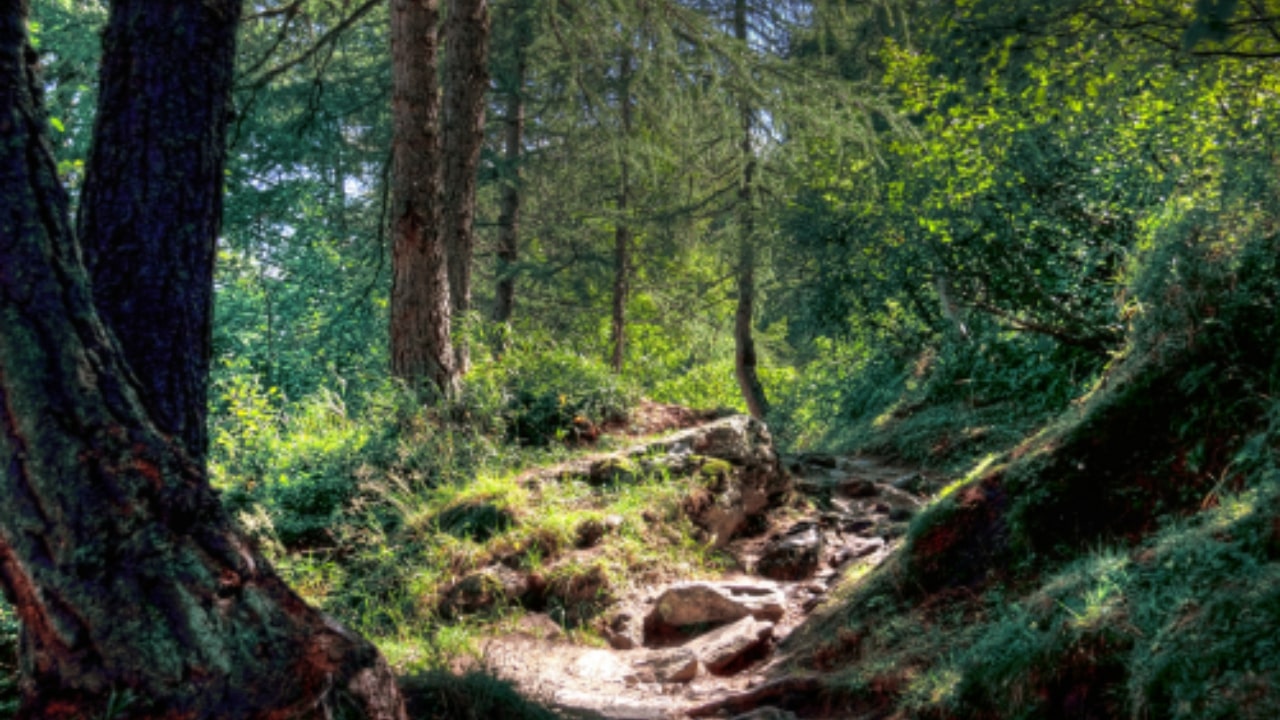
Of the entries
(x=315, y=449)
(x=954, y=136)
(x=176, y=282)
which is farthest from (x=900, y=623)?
(x=954, y=136)

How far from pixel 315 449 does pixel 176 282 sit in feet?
16.8

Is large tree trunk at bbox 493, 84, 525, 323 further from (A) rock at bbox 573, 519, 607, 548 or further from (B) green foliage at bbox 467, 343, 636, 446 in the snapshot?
(A) rock at bbox 573, 519, 607, 548

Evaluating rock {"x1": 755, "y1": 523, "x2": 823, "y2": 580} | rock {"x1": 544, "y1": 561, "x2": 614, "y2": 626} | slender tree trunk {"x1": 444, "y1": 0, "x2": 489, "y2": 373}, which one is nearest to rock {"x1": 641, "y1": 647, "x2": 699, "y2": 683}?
rock {"x1": 544, "y1": 561, "x2": 614, "y2": 626}

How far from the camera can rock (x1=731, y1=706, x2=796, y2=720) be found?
3.90 meters

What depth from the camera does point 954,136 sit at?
Answer: 11.8 metres

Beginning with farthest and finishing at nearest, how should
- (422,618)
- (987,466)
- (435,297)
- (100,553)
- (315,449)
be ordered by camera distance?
(435,297) < (315,449) < (422,618) < (987,466) < (100,553)

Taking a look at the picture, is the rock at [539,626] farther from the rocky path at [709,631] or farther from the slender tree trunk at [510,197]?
the slender tree trunk at [510,197]

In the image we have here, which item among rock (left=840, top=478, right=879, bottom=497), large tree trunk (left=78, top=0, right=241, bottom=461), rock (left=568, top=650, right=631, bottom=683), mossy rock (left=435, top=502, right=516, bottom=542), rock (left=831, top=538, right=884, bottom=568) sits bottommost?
rock (left=568, top=650, right=631, bottom=683)

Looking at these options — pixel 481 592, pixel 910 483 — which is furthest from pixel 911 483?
pixel 481 592

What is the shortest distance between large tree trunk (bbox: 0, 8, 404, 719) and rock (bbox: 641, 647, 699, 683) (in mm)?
2804

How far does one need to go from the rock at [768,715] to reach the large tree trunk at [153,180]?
8.54 ft

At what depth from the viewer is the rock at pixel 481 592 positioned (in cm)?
585

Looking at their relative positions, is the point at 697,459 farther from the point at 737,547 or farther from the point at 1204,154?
the point at 1204,154

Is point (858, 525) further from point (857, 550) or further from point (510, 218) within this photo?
point (510, 218)
